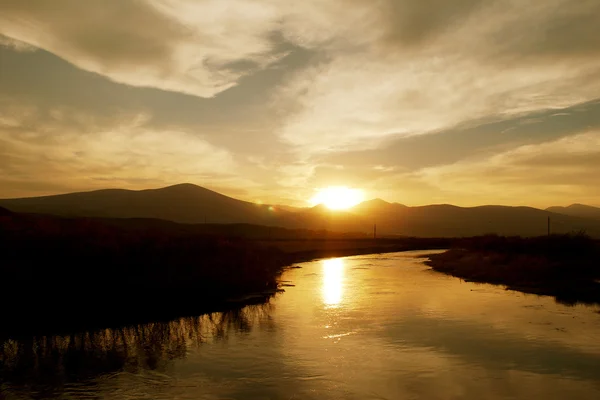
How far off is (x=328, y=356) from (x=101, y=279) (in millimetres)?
17217

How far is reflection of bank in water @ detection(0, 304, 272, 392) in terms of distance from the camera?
1772cm

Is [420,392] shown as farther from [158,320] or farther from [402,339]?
[158,320]

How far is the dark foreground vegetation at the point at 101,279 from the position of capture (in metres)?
26.3

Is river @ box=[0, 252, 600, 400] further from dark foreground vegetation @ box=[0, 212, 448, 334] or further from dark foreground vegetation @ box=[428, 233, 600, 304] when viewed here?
dark foreground vegetation @ box=[428, 233, 600, 304]

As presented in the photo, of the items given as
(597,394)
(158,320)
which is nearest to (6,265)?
(158,320)

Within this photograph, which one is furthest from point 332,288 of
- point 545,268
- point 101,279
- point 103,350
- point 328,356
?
point 103,350

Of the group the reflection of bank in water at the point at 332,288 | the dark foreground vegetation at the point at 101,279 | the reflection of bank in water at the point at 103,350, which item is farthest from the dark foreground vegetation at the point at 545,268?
the reflection of bank in water at the point at 103,350

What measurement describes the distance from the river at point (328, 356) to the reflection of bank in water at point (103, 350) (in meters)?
0.06

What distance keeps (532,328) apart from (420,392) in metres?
12.8

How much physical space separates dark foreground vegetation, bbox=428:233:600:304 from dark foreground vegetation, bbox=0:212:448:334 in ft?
77.3

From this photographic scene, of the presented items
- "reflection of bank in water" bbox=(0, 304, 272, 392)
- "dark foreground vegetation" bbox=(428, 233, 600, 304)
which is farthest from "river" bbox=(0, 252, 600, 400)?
"dark foreground vegetation" bbox=(428, 233, 600, 304)

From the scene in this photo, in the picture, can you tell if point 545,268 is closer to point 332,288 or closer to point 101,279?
point 332,288

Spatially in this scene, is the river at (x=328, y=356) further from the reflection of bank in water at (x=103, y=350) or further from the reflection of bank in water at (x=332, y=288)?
the reflection of bank in water at (x=332, y=288)

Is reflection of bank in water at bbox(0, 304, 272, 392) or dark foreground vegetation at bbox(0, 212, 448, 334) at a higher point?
dark foreground vegetation at bbox(0, 212, 448, 334)
